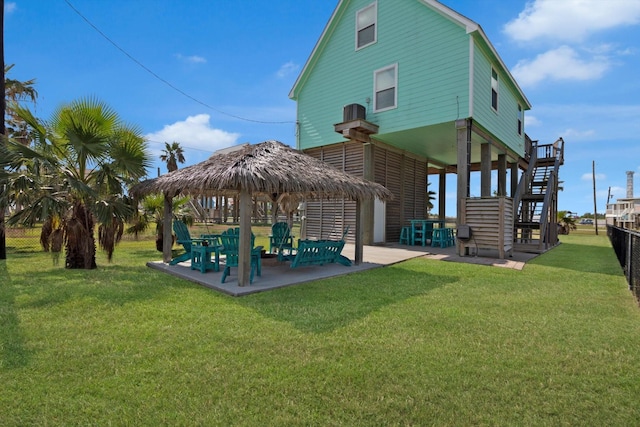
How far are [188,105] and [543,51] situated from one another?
589 inches

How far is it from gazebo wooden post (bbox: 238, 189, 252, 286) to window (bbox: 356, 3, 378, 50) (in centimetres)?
923

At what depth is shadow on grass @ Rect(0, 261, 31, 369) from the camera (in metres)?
2.92

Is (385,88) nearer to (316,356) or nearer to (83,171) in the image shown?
(83,171)

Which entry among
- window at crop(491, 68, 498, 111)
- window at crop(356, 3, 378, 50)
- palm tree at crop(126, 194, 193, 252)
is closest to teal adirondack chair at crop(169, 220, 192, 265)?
palm tree at crop(126, 194, 193, 252)

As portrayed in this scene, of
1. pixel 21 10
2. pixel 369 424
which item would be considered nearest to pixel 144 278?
pixel 369 424

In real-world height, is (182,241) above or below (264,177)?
below

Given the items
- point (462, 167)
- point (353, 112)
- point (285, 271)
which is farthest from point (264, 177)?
point (353, 112)

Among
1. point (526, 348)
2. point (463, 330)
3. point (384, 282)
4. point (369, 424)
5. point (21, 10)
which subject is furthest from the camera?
point (21, 10)

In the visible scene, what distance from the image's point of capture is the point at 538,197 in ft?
43.7

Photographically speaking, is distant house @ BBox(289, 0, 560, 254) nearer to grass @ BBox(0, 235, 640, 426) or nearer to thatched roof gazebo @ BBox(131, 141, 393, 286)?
thatched roof gazebo @ BBox(131, 141, 393, 286)

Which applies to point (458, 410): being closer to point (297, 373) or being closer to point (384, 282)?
point (297, 373)

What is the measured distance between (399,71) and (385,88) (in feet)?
2.36

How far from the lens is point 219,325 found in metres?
3.88

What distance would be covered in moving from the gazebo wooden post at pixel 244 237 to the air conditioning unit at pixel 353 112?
22.6ft
